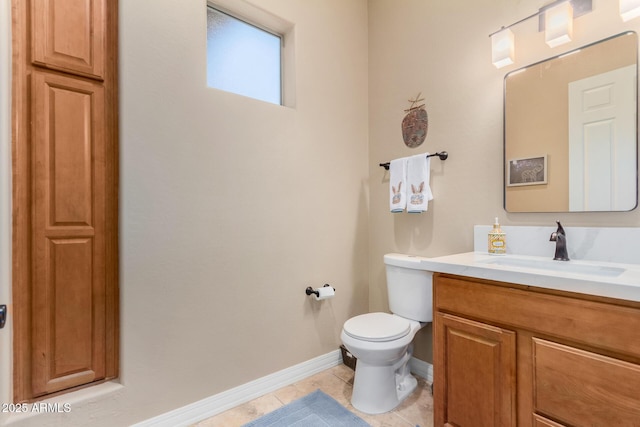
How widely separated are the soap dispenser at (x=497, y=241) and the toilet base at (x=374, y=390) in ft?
2.80

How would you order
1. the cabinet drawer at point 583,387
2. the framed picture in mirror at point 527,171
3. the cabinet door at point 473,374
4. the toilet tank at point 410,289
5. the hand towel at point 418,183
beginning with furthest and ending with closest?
the hand towel at point 418,183 < the toilet tank at point 410,289 < the framed picture in mirror at point 527,171 < the cabinet door at point 473,374 < the cabinet drawer at point 583,387

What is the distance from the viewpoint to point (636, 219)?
48.9 inches

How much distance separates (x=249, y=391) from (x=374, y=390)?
2.40 feet

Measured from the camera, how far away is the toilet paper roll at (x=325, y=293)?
Answer: 2000mm

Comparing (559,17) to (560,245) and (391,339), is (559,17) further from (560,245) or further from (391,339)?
(391,339)

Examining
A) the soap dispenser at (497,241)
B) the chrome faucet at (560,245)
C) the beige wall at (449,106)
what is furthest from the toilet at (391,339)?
the chrome faucet at (560,245)

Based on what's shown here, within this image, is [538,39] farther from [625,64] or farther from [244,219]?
[244,219]

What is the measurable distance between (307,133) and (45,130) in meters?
1.35

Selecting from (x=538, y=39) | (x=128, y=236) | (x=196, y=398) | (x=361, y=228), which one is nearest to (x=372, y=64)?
(x=538, y=39)

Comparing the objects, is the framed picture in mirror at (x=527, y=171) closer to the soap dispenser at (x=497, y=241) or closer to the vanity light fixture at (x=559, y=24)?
the soap dispenser at (x=497, y=241)

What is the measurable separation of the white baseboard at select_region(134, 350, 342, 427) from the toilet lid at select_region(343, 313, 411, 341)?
1.80 ft

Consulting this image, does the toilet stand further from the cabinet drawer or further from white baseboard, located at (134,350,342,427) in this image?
the cabinet drawer

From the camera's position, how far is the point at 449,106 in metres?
1.85

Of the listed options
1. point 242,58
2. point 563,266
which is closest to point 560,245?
point 563,266
